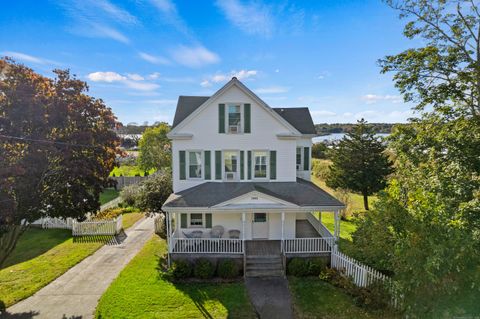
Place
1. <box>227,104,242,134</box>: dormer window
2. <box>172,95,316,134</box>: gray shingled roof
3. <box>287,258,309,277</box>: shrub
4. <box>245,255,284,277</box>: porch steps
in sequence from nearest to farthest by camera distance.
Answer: <box>287,258,309,277</box>: shrub < <box>245,255,284,277</box>: porch steps < <box>227,104,242,134</box>: dormer window < <box>172,95,316,134</box>: gray shingled roof

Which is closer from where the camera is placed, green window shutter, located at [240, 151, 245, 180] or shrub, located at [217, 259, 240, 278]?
shrub, located at [217, 259, 240, 278]

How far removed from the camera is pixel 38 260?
15.3 m

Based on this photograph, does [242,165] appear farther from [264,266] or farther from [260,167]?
[264,266]

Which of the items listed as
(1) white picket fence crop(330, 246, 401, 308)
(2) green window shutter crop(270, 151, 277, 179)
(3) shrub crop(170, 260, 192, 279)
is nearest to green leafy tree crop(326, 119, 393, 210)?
(2) green window shutter crop(270, 151, 277, 179)

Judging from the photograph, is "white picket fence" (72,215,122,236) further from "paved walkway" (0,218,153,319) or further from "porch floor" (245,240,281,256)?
"porch floor" (245,240,281,256)

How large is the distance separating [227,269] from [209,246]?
1.62 metres

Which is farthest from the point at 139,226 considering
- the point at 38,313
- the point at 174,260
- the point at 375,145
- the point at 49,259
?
the point at 375,145

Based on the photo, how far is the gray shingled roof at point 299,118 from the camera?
19.4m

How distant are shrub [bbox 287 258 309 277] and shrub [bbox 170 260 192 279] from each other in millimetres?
5069

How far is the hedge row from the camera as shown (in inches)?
509

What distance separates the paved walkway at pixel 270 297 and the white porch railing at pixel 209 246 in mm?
1781

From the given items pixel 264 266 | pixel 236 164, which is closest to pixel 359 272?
pixel 264 266

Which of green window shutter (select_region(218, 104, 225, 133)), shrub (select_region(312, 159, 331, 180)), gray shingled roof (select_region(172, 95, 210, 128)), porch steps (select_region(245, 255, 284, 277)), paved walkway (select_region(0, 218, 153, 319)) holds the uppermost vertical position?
gray shingled roof (select_region(172, 95, 210, 128))

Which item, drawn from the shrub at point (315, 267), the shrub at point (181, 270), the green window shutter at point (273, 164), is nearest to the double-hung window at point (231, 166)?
the green window shutter at point (273, 164)
